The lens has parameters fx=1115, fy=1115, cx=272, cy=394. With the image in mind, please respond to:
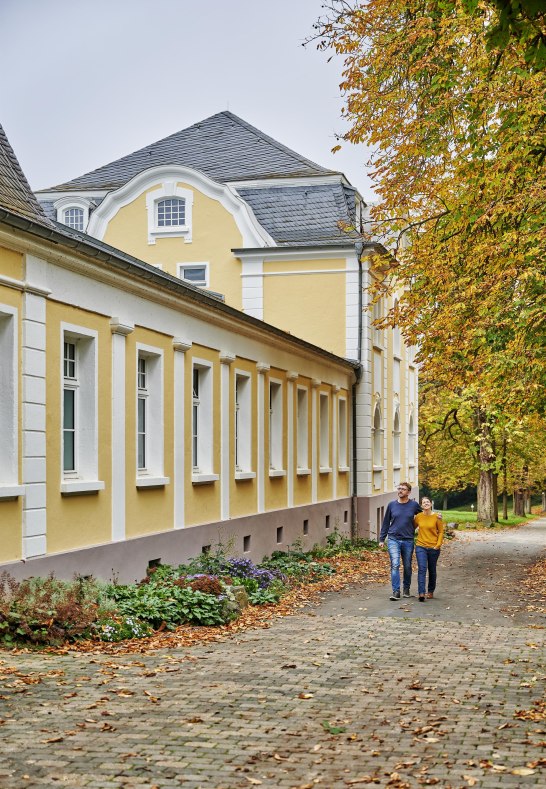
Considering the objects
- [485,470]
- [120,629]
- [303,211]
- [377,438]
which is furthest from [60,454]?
[485,470]

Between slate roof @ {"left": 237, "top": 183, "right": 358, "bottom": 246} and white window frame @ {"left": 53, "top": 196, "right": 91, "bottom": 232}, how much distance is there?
474cm

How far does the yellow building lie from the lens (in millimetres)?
13352

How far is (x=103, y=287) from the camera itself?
15.2 metres

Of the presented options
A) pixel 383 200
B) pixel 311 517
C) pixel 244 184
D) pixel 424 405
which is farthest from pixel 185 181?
pixel 424 405

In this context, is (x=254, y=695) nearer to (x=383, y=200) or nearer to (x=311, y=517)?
(x=383, y=200)

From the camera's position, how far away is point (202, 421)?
19844 millimetres

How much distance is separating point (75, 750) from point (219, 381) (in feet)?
44.2

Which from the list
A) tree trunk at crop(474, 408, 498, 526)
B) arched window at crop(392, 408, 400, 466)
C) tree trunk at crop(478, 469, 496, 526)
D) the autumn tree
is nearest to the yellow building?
arched window at crop(392, 408, 400, 466)

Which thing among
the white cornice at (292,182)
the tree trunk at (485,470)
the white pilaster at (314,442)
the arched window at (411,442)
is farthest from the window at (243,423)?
the tree trunk at (485,470)

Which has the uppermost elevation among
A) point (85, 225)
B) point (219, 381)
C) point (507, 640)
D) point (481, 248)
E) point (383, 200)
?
point (85, 225)

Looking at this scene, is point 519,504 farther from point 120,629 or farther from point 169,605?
point 120,629

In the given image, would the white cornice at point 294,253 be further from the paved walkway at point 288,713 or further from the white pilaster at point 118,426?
Result: the paved walkway at point 288,713

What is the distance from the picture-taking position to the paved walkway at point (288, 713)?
687 centimetres

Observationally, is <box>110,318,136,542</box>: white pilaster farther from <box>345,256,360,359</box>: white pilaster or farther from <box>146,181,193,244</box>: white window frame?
<box>146,181,193,244</box>: white window frame
